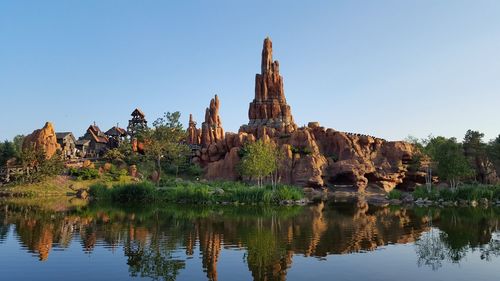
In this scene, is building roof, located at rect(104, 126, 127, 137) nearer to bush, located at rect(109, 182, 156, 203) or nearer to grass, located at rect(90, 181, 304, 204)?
grass, located at rect(90, 181, 304, 204)

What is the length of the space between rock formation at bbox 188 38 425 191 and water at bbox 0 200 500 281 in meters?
40.5

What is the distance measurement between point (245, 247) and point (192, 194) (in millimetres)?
30401

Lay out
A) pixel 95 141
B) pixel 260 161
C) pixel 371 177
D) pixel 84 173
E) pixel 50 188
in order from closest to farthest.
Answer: pixel 260 161
pixel 50 188
pixel 84 173
pixel 371 177
pixel 95 141

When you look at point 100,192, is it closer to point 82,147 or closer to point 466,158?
point 82,147

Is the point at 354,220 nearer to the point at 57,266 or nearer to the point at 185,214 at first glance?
the point at 185,214

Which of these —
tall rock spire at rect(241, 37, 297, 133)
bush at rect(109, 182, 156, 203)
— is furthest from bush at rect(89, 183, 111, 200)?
tall rock spire at rect(241, 37, 297, 133)

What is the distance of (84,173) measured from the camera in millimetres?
66938

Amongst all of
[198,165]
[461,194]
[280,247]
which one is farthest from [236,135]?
[280,247]

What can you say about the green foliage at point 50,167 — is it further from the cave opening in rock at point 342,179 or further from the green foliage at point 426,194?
the green foliage at point 426,194

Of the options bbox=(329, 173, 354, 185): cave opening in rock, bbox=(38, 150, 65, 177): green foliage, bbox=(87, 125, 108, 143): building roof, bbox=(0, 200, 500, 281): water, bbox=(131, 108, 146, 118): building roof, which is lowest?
bbox=(0, 200, 500, 281): water

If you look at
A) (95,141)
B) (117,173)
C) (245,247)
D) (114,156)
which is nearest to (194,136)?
(95,141)

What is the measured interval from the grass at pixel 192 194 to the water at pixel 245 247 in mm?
14446

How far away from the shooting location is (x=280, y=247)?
22656 millimetres

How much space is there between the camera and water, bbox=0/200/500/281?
17625 mm
